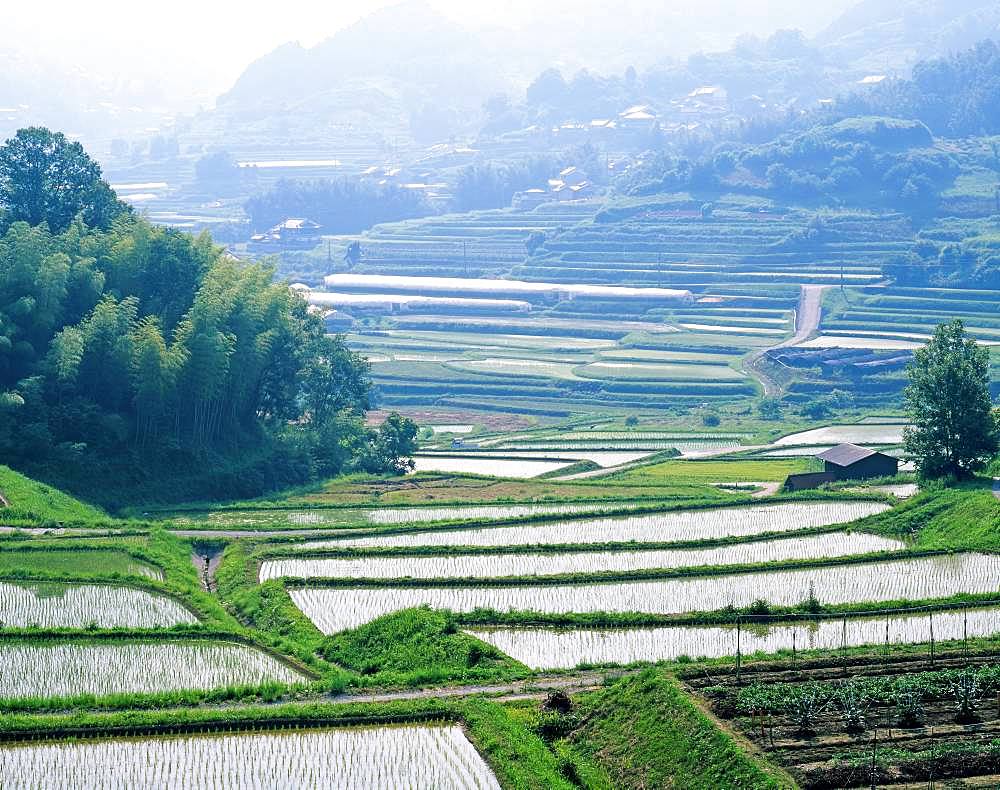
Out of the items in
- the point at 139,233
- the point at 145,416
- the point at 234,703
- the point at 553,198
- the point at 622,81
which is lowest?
the point at 234,703

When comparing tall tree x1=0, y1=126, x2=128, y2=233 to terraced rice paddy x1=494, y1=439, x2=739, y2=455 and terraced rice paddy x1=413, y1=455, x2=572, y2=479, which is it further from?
terraced rice paddy x1=494, y1=439, x2=739, y2=455

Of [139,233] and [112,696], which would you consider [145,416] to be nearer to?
[139,233]

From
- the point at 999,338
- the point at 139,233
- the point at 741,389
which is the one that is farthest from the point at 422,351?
the point at 139,233

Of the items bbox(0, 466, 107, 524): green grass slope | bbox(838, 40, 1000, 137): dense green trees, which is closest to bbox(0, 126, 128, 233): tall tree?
bbox(0, 466, 107, 524): green grass slope

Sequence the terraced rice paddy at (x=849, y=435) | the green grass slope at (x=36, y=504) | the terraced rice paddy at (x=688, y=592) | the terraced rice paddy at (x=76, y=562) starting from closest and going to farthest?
the terraced rice paddy at (x=688, y=592) < the terraced rice paddy at (x=76, y=562) < the green grass slope at (x=36, y=504) < the terraced rice paddy at (x=849, y=435)

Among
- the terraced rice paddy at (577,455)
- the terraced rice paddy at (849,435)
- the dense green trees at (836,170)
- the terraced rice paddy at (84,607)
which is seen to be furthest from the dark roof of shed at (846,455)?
the dense green trees at (836,170)

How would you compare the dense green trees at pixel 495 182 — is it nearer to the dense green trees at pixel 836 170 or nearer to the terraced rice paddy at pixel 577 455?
the dense green trees at pixel 836 170

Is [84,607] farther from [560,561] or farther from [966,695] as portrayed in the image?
[966,695]
